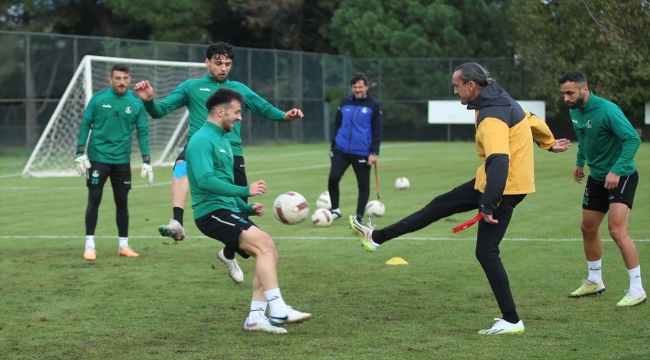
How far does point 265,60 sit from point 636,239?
28.1 meters

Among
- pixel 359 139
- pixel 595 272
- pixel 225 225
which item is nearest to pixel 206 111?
pixel 225 225

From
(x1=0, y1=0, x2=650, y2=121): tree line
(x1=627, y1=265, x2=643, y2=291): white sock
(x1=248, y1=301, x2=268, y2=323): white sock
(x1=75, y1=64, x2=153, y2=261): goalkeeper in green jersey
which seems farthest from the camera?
(x1=0, y1=0, x2=650, y2=121): tree line

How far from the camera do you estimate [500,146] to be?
6086 millimetres

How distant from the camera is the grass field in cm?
612

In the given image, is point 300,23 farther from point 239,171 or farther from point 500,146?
point 500,146

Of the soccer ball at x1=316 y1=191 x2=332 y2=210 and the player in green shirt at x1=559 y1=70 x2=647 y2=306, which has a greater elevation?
the player in green shirt at x1=559 y1=70 x2=647 y2=306

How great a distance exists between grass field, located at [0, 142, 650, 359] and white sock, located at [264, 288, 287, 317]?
0.60 ft

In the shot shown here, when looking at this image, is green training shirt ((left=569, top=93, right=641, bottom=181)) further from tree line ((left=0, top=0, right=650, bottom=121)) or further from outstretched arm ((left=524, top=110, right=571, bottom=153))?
tree line ((left=0, top=0, right=650, bottom=121))

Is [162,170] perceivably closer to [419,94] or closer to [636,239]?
[636,239]

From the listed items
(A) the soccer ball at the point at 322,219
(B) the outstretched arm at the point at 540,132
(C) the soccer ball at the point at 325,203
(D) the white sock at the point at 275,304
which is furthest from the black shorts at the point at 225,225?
(C) the soccer ball at the point at 325,203

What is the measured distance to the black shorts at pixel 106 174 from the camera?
10375 millimetres

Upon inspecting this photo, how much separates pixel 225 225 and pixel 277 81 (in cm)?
3200

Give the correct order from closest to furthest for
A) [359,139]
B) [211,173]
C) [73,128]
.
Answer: [211,173], [359,139], [73,128]

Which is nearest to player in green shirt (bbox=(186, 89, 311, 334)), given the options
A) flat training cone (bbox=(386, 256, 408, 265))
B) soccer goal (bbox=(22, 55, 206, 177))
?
flat training cone (bbox=(386, 256, 408, 265))
